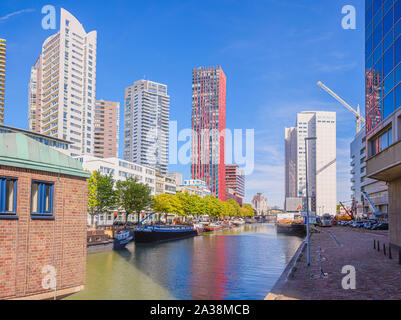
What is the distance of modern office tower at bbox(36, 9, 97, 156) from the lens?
152500 millimetres

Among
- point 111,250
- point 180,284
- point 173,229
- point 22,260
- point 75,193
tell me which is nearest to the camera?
point 22,260

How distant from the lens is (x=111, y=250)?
56.5m

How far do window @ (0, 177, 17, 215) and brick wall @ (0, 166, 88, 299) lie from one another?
194mm

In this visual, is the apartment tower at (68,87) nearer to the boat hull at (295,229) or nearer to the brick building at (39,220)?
Answer: the boat hull at (295,229)

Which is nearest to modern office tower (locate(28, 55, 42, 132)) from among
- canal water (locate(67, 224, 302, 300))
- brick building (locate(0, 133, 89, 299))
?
canal water (locate(67, 224, 302, 300))

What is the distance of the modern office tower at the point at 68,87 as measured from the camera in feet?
500

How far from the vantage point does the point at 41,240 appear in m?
16.9

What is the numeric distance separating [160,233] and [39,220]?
58.4 metres

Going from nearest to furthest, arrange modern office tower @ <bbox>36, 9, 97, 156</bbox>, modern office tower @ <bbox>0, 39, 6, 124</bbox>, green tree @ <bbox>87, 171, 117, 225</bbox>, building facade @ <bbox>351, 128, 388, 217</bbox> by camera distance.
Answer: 1. green tree @ <bbox>87, 171, 117, 225</bbox>
2. building facade @ <bbox>351, 128, 388, 217</bbox>
3. modern office tower @ <bbox>36, 9, 97, 156</bbox>
4. modern office tower @ <bbox>0, 39, 6, 124</bbox>

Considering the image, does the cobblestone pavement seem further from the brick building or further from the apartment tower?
the apartment tower

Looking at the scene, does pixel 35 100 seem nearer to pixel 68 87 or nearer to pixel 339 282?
pixel 68 87
